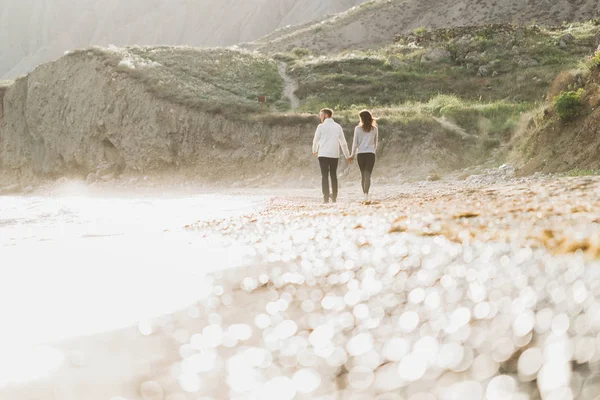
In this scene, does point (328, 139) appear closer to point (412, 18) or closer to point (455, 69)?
point (455, 69)

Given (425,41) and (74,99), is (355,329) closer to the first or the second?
(74,99)

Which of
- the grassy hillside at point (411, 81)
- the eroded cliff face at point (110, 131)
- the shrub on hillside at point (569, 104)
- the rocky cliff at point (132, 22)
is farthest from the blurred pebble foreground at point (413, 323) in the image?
the rocky cliff at point (132, 22)

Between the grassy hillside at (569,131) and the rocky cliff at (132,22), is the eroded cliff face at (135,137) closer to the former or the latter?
the grassy hillside at (569,131)

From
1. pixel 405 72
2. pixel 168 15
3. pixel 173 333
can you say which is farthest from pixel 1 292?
pixel 168 15

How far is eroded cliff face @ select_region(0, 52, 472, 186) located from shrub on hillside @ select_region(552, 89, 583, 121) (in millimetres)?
5700

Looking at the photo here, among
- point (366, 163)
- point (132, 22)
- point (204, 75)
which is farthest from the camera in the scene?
point (132, 22)

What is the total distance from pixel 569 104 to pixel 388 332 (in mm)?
11988

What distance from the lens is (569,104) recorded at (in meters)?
11.8

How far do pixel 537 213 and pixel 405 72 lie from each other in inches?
1138

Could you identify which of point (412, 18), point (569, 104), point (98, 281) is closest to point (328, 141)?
point (569, 104)

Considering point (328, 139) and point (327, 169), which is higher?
point (328, 139)

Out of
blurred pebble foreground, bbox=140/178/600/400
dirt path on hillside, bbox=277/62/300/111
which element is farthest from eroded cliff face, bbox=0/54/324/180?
blurred pebble foreground, bbox=140/178/600/400

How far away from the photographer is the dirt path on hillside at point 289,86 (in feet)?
91.4

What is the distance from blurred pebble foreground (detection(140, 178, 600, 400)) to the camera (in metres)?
1.36
